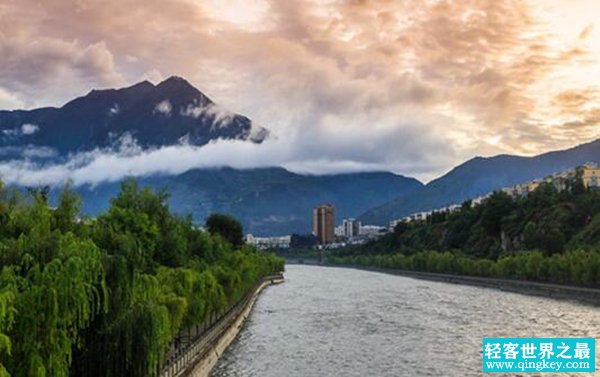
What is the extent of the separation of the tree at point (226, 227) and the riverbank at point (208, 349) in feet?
254

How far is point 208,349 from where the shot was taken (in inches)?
1682

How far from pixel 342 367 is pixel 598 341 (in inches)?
890

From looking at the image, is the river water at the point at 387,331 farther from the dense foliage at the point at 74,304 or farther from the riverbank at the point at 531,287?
the dense foliage at the point at 74,304

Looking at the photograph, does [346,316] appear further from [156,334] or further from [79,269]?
[79,269]

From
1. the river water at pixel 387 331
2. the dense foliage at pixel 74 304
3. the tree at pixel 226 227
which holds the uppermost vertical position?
the tree at pixel 226 227

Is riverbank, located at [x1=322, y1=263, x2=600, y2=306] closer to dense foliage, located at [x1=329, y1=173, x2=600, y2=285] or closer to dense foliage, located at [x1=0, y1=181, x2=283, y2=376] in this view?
dense foliage, located at [x1=329, y1=173, x2=600, y2=285]

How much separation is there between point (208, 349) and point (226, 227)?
10729 cm

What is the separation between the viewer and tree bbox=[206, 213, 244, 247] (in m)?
148

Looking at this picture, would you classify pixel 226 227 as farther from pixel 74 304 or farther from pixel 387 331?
pixel 74 304

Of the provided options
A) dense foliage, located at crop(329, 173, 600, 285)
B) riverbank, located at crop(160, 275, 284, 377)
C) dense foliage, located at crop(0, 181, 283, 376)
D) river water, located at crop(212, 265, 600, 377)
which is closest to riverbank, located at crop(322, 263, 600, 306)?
dense foliage, located at crop(329, 173, 600, 285)

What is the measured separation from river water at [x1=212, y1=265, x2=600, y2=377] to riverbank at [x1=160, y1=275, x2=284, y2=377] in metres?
0.89

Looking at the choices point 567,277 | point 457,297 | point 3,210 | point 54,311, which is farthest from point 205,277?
point 567,277

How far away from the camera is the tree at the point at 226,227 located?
148038 millimetres

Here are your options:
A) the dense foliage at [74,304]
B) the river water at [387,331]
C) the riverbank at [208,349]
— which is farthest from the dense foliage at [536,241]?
the dense foliage at [74,304]
